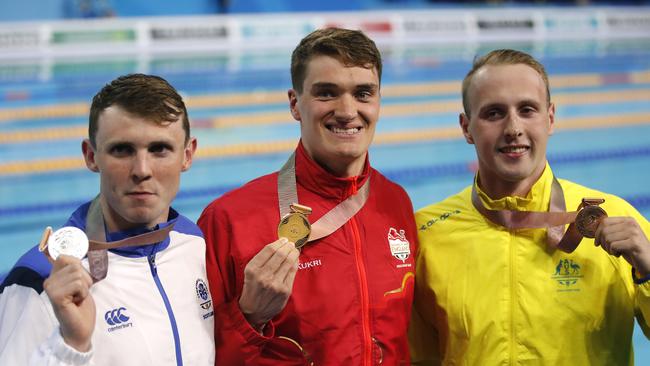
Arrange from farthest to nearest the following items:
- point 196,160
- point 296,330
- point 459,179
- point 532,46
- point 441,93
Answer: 1. point 532,46
2. point 441,93
3. point 196,160
4. point 459,179
5. point 296,330

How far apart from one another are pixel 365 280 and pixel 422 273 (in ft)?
0.89

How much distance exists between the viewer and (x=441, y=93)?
398 inches

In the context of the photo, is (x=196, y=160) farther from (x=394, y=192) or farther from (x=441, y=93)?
(x=394, y=192)

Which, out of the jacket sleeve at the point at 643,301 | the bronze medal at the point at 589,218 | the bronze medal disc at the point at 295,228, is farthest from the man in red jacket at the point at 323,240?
the jacket sleeve at the point at 643,301

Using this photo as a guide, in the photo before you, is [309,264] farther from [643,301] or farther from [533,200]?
[643,301]

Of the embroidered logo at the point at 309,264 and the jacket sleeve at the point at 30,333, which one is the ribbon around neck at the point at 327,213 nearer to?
the embroidered logo at the point at 309,264

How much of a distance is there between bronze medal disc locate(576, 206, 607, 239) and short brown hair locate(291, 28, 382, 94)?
2.30ft

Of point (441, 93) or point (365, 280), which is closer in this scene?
point (365, 280)

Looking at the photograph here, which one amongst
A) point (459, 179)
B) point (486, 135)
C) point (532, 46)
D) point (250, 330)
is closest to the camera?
point (250, 330)

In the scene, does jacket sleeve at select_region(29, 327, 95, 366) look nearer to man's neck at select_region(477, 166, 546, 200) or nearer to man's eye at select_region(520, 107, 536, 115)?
man's neck at select_region(477, 166, 546, 200)

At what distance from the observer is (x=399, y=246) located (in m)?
2.16

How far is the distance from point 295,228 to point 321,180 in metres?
0.28

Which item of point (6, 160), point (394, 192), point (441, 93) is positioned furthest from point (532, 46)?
point (394, 192)

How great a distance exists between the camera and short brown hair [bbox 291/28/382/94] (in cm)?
205
